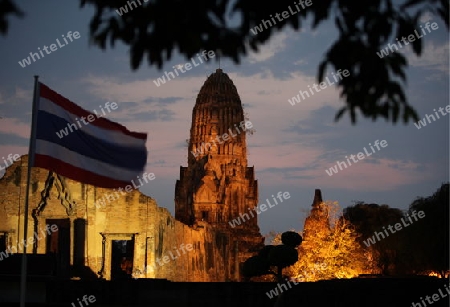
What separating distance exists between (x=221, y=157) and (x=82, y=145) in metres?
105

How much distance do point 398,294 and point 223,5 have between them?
46.4 ft

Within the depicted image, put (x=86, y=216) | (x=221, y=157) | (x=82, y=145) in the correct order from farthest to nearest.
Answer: (x=221, y=157) < (x=86, y=216) < (x=82, y=145)

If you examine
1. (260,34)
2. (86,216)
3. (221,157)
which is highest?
(221,157)

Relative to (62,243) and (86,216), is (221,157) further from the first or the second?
(86,216)

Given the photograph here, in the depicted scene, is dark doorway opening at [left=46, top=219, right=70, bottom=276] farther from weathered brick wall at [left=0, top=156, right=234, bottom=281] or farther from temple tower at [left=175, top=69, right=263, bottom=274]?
temple tower at [left=175, top=69, right=263, bottom=274]

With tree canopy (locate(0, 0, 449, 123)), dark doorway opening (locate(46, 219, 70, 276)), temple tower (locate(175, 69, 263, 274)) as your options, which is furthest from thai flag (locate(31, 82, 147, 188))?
temple tower (locate(175, 69, 263, 274))

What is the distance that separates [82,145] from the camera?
828 inches

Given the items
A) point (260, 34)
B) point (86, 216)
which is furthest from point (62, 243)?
point (260, 34)

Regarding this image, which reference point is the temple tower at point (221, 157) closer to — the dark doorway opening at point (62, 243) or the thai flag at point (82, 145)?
the dark doorway opening at point (62, 243)

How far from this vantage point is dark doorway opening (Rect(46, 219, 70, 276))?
44812 millimetres

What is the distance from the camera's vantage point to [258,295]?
102ft

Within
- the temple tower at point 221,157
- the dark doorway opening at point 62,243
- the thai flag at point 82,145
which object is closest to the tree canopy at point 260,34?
the thai flag at point 82,145

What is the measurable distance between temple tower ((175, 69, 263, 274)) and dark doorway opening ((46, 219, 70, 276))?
224ft

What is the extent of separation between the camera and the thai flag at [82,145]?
67.0 ft
